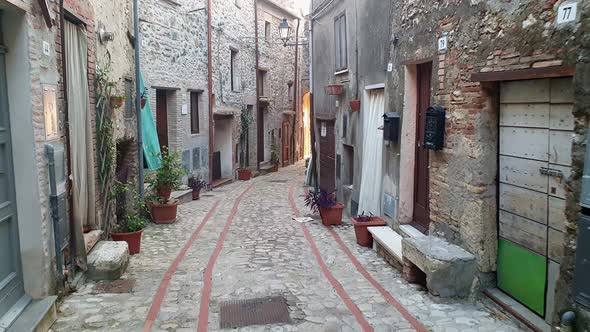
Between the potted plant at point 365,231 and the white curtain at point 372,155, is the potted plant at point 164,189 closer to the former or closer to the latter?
the white curtain at point 372,155

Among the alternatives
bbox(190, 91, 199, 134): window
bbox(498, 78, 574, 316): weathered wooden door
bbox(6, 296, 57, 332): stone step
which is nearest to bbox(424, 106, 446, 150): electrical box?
bbox(498, 78, 574, 316): weathered wooden door

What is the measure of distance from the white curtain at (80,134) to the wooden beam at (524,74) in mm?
4218

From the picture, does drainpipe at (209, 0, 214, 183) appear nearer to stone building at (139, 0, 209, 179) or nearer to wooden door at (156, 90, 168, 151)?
stone building at (139, 0, 209, 179)

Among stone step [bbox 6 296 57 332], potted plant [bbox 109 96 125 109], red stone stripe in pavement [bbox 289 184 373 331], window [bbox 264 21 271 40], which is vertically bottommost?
red stone stripe in pavement [bbox 289 184 373 331]

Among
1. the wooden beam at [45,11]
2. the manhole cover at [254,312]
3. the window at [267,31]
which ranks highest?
the window at [267,31]

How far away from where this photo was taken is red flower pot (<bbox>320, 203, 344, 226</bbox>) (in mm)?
8828

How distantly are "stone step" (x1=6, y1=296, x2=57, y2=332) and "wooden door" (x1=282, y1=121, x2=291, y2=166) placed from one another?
19.0 meters

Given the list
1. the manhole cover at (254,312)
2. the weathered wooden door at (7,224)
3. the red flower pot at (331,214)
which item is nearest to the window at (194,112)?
the red flower pot at (331,214)

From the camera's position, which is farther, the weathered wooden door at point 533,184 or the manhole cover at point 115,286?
the manhole cover at point 115,286

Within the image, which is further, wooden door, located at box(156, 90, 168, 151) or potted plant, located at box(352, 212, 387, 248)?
wooden door, located at box(156, 90, 168, 151)

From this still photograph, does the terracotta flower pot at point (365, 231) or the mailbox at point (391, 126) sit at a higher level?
the mailbox at point (391, 126)

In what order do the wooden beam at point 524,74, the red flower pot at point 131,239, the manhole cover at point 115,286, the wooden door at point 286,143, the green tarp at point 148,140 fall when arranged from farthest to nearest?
the wooden door at point 286,143
the green tarp at point 148,140
the red flower pot at point 131,239
the manhole cover at point 115,286
the wooden beam at point 524,74

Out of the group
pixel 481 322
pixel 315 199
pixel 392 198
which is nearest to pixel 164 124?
pixel 315 199

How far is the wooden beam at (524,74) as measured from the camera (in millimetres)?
3453
